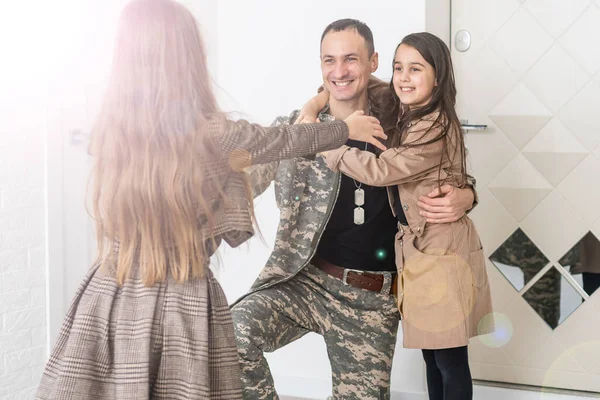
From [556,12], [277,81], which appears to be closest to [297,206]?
[277,81]

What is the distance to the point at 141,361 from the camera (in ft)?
4.97

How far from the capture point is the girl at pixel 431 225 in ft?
6.61

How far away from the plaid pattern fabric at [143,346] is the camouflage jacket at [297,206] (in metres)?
0.69

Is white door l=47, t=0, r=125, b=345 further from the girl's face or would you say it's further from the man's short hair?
the girl's face

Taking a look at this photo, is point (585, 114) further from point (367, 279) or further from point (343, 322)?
point (343, 322)

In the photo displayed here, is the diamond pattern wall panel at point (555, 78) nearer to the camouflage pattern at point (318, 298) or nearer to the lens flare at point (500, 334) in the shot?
the lens flare at point (500, 334)

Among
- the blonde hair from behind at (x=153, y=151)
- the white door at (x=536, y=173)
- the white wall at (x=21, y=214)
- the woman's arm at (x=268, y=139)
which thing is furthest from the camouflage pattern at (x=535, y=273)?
the white wall at (x=21, y=214)

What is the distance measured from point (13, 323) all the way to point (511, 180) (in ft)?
6.70

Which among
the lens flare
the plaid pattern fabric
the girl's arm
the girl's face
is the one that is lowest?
the lens flare

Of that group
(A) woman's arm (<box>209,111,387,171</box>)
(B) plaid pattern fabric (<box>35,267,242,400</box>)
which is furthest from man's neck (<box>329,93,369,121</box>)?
(B) plaid pattern fabric (<box>35,267,242,400</box>)

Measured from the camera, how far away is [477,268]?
208 cm

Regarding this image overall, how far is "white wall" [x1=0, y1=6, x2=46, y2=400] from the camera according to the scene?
8.30 feet

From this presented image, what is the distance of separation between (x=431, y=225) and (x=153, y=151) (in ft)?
3.00

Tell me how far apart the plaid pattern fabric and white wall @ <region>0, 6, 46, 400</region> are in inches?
43.0
